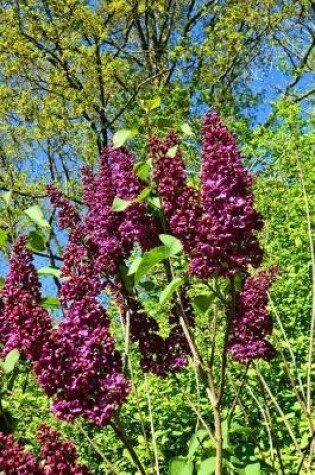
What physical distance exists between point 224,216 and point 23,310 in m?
0.52

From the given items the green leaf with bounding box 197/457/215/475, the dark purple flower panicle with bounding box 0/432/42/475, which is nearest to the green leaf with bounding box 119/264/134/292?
the green leaf with bounding box 197/457/215/475

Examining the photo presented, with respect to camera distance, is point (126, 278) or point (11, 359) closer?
point (11, 359)

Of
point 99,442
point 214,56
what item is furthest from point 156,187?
point 214,56

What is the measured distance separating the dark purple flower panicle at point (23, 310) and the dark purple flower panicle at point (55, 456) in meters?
0.19

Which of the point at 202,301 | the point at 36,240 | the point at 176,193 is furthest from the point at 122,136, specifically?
the point at 202,301

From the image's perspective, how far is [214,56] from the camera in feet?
60.1

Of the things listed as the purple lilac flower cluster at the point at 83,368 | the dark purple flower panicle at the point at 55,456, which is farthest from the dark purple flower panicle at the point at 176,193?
the dark purple flower panicle at the point at 55,456

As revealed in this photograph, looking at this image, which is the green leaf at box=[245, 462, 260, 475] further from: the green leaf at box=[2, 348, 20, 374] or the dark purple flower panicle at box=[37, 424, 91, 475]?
the green leaf at box=[2, 348, 20, 374]

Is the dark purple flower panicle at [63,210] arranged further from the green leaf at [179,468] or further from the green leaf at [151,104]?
the green leaf at [179,468]

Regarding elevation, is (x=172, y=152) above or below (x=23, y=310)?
above

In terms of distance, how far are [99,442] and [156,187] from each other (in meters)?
4.84

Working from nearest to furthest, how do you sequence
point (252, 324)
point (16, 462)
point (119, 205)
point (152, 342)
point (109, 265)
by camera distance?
point (16, 462)
point (119, 205)
point (109, 265)
point (152, 342)
point (252, 324)

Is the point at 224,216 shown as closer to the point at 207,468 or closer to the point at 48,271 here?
the point at 48,271

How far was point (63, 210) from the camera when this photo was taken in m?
2.22
